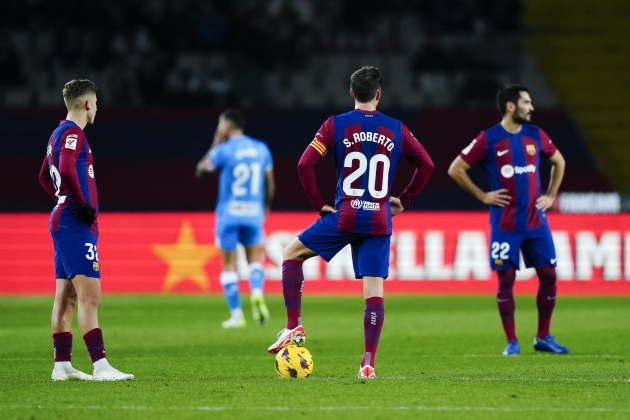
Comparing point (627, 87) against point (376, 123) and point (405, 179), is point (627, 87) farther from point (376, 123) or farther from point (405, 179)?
point (376, 123)

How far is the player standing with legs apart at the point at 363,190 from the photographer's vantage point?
718cm

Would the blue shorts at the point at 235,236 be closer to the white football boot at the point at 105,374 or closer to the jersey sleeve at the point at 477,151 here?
the jersey sleeve at the point at 477,151

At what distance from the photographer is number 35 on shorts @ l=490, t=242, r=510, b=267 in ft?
31.0

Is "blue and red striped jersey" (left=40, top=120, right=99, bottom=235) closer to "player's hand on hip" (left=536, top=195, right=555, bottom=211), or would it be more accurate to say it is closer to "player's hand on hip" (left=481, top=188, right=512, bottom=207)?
"player's hand on hip" (left=481, top=188, right=512, bottom=207)

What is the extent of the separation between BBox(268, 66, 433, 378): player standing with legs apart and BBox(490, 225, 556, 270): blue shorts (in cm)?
245

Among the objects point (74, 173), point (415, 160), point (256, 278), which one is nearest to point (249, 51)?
point (256, 278)

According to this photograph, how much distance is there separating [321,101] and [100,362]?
596 inches

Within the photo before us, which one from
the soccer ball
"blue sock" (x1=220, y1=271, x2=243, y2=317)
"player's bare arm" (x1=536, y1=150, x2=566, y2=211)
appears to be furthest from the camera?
"blue sock" (x1=220, y1=271, x2=243, y2=317)

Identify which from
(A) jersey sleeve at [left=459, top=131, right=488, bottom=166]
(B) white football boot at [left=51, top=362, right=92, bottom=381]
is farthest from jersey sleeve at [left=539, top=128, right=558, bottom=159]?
(B) white football boot at [left=51, top=362, right=92, bottom=381]

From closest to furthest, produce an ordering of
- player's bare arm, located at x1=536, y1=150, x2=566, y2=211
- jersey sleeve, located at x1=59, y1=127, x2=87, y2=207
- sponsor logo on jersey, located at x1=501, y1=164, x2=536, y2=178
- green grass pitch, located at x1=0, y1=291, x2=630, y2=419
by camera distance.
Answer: green grass pitch, located at x1=0, y1=291, x2=630, y2=419
jersey sleeve, located at x1=59, y1=127, x2=87, y2=207
sponsor logo on jersey, located at x1=501, y1=164, x2=536, y2=178
player's bare arm, located at x1=536, y1=150, x2=566, y2=211

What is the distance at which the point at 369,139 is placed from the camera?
23.6 feet

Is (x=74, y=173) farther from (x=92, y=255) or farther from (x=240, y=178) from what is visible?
(x=240, y=178)

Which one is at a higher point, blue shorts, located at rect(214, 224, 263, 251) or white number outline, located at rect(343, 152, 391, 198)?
white number outline, located at rect(343, 152, 391, 198)

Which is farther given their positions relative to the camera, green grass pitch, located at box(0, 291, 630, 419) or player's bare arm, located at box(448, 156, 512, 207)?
player's bare arm, located at box(448, 156, 512, 207)
